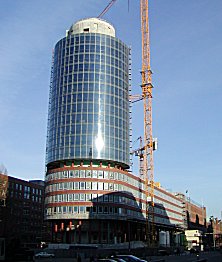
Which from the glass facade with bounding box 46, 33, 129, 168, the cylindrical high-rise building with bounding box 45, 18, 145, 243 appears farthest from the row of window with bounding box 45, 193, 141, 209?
the glass facade with bounding box 46, 33, 129, 168

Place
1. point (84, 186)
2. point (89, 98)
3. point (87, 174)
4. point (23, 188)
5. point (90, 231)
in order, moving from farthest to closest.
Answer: point (23, 188)
point (89, 98)
point (87, 174)
point (84, 186)
point (90, 231)

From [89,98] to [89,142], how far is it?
1554cm

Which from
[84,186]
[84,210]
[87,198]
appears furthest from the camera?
[84,186]

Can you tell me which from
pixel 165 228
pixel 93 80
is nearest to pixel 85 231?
pixel 93 80

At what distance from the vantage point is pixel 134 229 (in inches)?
6068

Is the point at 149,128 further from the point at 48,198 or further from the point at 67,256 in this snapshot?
the point at 67,256

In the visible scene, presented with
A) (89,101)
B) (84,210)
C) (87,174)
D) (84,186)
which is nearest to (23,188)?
(87,174)

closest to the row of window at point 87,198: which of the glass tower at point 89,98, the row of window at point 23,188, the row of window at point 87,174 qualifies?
the row of window at point 87,174

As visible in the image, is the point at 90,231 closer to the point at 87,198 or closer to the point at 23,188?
the point at 87,198

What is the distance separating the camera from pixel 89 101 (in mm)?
139375

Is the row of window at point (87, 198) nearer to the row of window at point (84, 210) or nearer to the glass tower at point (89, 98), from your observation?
the row of window at point (84, 210)

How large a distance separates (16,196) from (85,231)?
5952cm

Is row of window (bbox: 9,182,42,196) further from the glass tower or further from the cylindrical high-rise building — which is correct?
the glass tower

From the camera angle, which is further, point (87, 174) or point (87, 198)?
point (87, 174)
